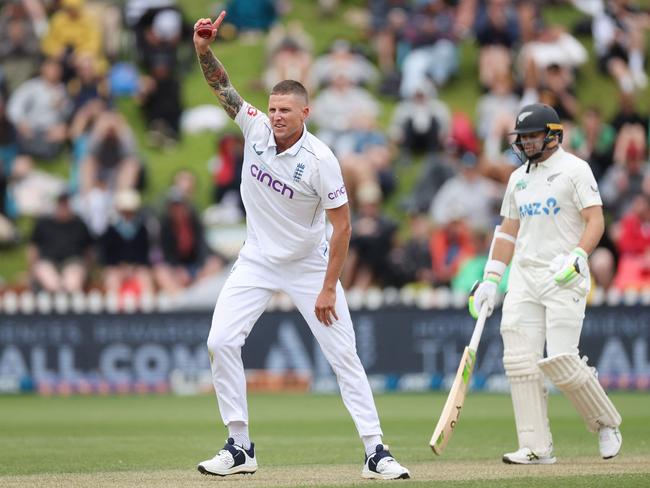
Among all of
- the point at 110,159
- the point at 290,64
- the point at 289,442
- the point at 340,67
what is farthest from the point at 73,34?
the point at 289,442

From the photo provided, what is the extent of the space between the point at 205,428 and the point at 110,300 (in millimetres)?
5403

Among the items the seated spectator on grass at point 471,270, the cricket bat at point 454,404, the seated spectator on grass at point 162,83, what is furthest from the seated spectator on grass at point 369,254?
the cricket bat at point 454,404

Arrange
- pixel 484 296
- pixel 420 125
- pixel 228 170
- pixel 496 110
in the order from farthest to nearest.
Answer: pixel 420 125 < pixel 496 110 < pixel 228 170 < pixel 484 296

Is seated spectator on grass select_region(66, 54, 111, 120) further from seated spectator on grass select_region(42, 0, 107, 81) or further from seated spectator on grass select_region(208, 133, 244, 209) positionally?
seated spectator on grass select_region(208, 133, 244, 209)

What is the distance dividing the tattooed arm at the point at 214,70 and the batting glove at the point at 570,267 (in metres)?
2.27

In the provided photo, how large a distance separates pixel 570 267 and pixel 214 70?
2.55 m

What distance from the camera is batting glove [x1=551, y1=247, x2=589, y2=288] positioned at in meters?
9.19

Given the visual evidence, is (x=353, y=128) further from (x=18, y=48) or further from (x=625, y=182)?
(x=18, y=48)

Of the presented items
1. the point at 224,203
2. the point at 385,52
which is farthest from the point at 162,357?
the point at 385,52

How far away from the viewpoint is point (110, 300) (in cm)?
1795

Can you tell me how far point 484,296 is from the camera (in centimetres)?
977

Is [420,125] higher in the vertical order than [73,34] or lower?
lower

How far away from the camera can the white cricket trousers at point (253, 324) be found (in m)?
8.66

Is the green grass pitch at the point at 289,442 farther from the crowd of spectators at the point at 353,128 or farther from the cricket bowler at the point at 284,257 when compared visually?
the crowd of spectators at the point at 353,128
